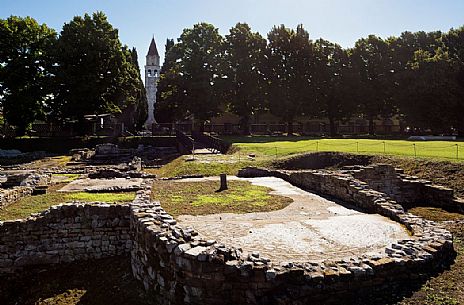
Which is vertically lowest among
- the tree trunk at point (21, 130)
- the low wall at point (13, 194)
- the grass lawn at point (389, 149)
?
the low wall at point (13, 194)

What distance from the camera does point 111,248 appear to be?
32.9ft

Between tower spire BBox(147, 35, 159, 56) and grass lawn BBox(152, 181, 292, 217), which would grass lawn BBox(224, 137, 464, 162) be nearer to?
grass lawn BBox(152, 181, 292, 217)

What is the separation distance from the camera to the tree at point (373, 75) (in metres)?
47.8

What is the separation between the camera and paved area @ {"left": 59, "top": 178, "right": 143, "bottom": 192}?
608 inches

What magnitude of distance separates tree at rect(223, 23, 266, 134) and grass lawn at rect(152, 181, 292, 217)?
102 feet

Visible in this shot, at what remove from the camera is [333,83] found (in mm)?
49469

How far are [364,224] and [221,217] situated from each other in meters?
3.92

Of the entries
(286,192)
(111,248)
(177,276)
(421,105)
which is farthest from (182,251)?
(421,105)

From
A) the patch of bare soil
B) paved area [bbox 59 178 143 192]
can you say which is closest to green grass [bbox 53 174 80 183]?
paved area [bbox 59 178 143 192]

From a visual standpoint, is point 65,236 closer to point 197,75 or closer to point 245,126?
point 197,75

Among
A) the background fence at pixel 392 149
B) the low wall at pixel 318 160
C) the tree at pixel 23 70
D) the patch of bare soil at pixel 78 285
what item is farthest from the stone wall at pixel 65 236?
the tree at pixel 23 70

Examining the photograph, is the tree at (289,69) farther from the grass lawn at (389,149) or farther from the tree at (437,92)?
the grass lawn at (389,149)

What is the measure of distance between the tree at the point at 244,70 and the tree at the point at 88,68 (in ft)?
42.1

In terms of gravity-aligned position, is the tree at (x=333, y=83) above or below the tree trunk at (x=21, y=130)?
above
